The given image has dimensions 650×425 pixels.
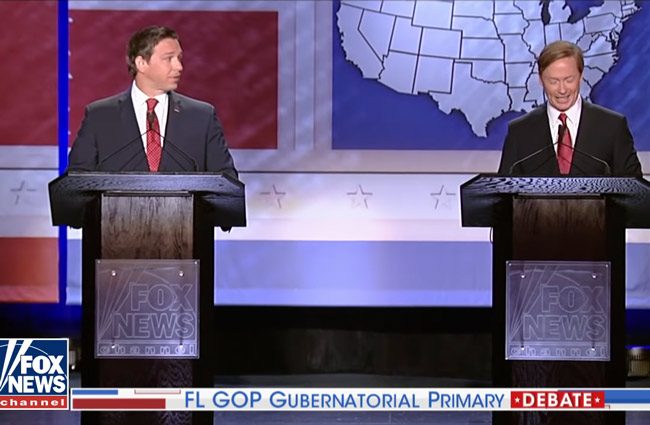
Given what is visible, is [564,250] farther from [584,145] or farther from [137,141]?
[137,141]

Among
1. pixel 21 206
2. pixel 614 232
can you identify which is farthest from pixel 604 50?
pixel 21 206

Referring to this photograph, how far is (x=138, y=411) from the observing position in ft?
10.7

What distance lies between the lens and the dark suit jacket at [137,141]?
12.4 feet

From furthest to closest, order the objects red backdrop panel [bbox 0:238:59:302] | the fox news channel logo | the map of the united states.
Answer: red backdrop panel [bbox 0:238:59:302]
the map of the united states
the fox news channel logo

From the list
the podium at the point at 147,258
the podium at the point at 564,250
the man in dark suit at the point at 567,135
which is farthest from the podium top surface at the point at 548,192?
the podium at the point at 147,258

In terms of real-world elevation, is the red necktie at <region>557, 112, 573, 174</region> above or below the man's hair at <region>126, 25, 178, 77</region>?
below

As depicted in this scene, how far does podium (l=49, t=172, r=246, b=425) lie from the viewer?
3.29 metres

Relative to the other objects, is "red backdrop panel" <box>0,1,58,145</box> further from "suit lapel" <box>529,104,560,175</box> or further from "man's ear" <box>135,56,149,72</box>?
"suit lapel" <box>529,104,560,175</box>

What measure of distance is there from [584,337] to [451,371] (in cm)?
251

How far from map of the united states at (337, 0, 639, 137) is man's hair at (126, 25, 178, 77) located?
73.0 inches

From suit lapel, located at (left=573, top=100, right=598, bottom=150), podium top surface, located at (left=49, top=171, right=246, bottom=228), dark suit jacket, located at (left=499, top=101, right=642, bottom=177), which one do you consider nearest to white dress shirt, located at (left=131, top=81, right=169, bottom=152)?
podium top surface, located at (left=49, top=171, right=246, bottom=228)

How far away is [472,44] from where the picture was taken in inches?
218

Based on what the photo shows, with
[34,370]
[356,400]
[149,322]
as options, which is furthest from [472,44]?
[34,370]

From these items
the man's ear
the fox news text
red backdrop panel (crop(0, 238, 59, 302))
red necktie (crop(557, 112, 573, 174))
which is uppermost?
the man's ear
